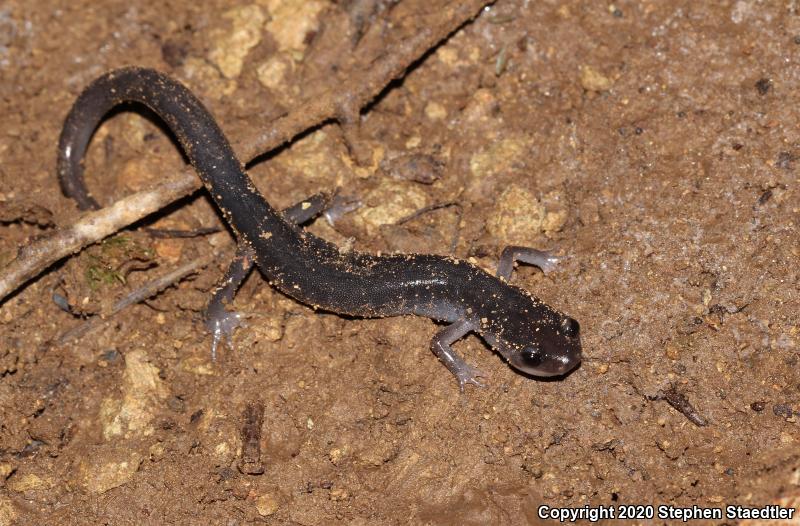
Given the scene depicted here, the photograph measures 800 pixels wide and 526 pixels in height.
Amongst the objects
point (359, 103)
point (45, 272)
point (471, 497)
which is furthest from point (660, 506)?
point (45, 272)

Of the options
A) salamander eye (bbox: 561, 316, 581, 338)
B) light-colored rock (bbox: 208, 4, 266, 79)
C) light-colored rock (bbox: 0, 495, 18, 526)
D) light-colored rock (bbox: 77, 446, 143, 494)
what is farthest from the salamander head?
light-colored rock (bbox: 0, 495, 18, 526)

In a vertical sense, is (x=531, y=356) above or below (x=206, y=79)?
below

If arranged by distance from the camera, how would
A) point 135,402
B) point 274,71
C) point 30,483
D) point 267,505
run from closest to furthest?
point 267,505 → point 30,483 → point 135,402 → point 274,71

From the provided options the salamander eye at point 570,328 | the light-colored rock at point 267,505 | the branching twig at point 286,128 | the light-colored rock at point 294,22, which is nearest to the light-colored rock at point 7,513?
the branching twig at point 286,128

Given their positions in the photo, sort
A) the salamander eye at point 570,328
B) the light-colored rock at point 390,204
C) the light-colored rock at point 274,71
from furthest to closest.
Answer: the light-colored rock at point 274,71 < the light-colored rock at point 390,204 < the salamander eye at point 570,328

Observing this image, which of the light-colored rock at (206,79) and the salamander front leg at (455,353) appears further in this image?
the light-colored rock at (206,79)

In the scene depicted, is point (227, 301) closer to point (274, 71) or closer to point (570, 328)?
point (274, 71)

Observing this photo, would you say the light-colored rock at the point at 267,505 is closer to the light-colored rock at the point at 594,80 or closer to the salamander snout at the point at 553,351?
the salamander snout at the point at 553,351

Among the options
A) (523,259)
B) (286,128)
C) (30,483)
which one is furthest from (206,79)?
(30,483)
